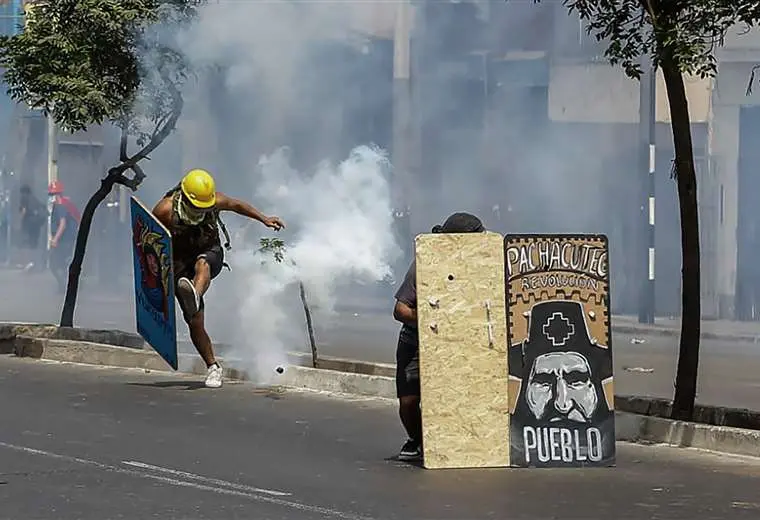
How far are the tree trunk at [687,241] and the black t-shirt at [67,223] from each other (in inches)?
773

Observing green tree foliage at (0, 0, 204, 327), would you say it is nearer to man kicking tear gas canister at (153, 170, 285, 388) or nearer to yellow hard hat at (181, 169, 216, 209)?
man kicking tear gas canister at (153, 170, 285, 388)

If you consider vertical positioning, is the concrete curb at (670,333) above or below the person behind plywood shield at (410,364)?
below

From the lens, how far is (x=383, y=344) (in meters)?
16.0

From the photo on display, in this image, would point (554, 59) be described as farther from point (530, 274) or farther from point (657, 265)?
point (530, 274)

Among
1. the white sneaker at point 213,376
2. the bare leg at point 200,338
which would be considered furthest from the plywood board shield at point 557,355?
the white sneaker at point 213,376

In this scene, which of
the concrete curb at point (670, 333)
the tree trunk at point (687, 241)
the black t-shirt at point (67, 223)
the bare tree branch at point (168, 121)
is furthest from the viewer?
the black t-shirt at point (67, 223)

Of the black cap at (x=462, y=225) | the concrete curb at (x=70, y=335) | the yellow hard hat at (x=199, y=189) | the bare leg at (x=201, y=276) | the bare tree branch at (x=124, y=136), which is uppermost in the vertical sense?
the bare tree branch at (x=124, y=136)

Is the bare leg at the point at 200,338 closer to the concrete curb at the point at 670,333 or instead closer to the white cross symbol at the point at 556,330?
the white cross symbol at the point at 556,330

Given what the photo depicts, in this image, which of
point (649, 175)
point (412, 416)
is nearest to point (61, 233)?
point (649, 175)

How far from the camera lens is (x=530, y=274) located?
8.40 m

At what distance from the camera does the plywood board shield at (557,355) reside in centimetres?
834

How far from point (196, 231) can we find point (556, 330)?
3.51 m

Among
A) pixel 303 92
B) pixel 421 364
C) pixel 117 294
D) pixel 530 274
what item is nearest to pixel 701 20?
pixel 530 274

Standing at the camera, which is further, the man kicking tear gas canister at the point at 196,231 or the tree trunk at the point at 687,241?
the man kicking tear gas canister at the point at 196,231
